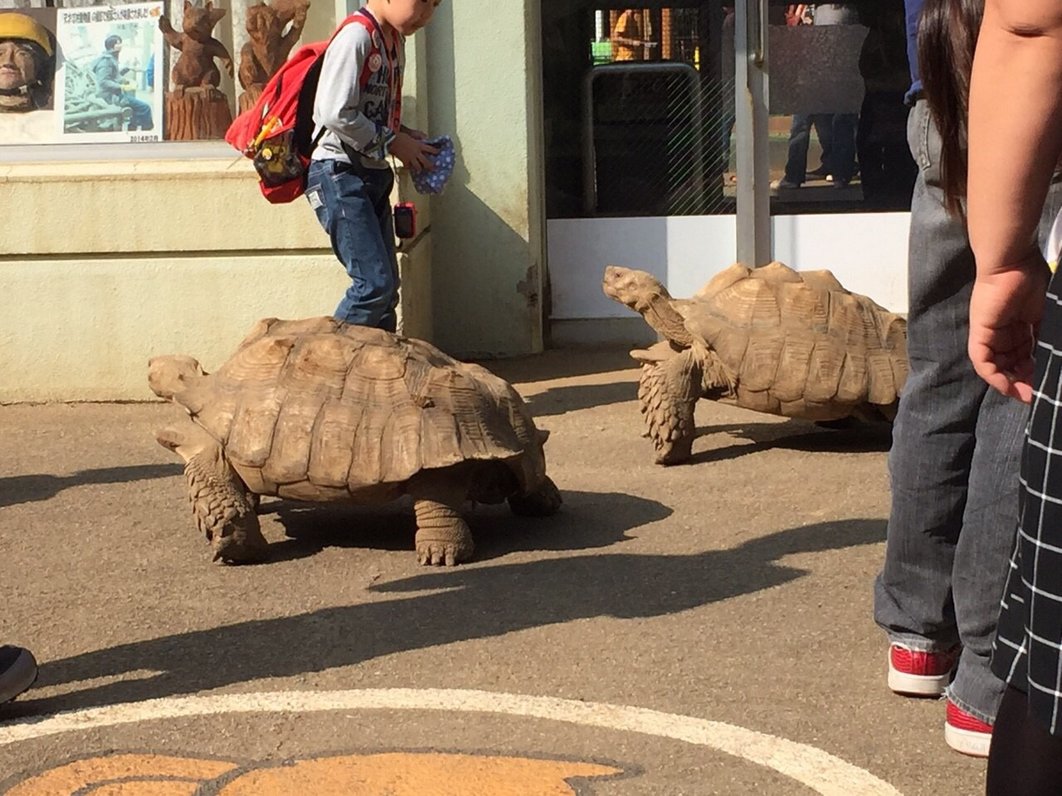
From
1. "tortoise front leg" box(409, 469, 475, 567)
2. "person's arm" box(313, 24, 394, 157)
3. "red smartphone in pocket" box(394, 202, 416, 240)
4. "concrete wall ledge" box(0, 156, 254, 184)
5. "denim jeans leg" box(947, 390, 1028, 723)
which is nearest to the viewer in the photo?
"denim jeans leg" box(947, 390, 1028, 723)

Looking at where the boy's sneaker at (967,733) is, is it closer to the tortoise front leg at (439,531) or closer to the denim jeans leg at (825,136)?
the tortoise front leg at (439,531)

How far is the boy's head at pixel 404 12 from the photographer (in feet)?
21.9

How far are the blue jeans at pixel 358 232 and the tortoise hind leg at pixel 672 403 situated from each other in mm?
1165

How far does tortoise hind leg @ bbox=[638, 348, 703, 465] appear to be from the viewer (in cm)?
687

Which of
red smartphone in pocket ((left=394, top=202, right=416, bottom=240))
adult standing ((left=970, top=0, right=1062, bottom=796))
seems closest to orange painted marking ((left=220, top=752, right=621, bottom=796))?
adult standing ((left=970, top=0, right=1062, bottom=796))

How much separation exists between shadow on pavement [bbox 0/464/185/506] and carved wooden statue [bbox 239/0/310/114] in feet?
8.41

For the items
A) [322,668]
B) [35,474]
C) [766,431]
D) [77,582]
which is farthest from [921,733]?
[35,474]

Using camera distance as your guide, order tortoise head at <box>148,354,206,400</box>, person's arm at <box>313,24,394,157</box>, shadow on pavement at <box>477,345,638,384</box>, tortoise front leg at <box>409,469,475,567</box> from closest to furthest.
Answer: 1. tortoise front leg at <box>409,469,475,567</box>
2. tortoise head at <box>148,354,206,400</box>
3. person's arm at <box>313,24,394,157</box>
4. shadow on pavement at <box>477,345,638,384</box>

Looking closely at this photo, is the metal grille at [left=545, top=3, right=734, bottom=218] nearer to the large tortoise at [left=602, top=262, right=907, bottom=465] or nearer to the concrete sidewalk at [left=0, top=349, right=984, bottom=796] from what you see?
the large tortoise at [left=602, top=262, right=907, bottom=465]

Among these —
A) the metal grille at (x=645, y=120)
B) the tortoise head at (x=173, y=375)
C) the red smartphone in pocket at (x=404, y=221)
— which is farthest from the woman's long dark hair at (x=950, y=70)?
the metal grille at (x=645, y=120)

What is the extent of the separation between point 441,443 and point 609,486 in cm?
132

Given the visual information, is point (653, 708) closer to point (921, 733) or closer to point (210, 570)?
point (921, 733)

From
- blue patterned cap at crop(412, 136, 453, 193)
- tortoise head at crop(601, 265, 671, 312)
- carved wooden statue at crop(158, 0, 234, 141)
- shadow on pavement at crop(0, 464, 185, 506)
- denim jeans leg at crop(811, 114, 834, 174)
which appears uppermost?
carved wooden statue at crop(158, 0, 234, 141)

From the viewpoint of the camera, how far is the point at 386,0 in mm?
6707
